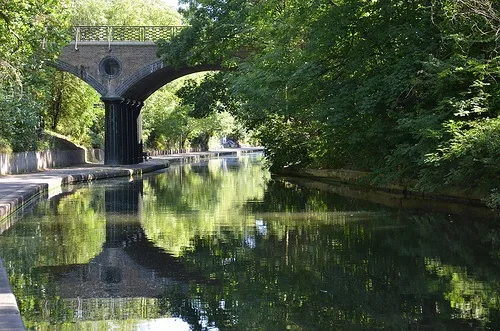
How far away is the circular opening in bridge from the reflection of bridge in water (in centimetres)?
3329

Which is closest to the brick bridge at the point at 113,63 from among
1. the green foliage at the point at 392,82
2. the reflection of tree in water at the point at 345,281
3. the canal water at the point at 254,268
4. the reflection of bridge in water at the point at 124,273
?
the green foliage at the point at 392,82

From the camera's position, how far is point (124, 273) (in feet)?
39.1

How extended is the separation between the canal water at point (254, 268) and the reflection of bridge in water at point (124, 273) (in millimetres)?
17

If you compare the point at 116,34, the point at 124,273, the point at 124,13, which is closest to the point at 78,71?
the point at 116,34

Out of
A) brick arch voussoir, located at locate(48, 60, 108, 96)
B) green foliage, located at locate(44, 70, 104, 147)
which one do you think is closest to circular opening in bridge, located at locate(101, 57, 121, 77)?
brick arch voussoir, located at locate(48, 60, 108, 96)

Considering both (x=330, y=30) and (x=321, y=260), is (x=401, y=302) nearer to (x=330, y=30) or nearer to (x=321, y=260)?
(x=321, y=260)

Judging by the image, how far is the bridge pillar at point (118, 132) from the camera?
49.4 meters

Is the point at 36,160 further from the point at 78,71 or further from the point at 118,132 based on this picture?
the point at 118,132

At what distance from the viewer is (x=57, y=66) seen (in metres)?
48.8

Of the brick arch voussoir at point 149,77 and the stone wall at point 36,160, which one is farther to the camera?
→ the brick arch voussoir at point 149,77

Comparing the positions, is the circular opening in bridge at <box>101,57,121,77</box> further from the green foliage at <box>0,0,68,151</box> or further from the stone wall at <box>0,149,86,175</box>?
the green foliage at <box>0,0,68,151</box>

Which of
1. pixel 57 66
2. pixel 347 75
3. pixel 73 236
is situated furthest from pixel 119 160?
pixel 73 236

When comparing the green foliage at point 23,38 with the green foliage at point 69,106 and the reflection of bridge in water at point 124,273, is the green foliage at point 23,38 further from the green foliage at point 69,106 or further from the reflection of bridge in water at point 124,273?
the green foliage at point 69,106

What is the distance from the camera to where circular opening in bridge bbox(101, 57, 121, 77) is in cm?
4891
